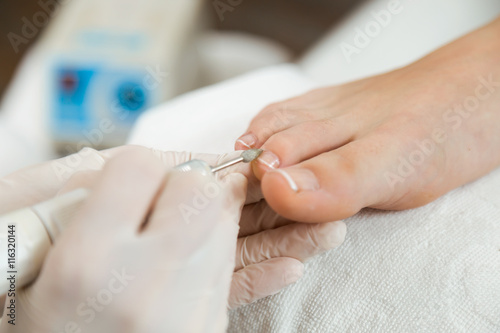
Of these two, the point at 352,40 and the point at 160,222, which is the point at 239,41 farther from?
the point at 160,222

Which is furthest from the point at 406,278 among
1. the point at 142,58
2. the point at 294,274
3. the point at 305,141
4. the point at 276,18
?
the point at 276,18

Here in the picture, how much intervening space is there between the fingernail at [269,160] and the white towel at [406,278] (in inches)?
5.4

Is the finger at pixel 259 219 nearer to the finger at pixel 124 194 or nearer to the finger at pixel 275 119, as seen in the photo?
the finger at pixel 275 119

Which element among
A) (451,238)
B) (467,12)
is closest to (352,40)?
(467,12)

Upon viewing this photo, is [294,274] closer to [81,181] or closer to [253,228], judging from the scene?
[253,228]

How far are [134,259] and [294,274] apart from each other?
24 centimetres

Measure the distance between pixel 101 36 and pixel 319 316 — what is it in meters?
1.07

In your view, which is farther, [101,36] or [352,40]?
[101,36]

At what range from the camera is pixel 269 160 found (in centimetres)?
68

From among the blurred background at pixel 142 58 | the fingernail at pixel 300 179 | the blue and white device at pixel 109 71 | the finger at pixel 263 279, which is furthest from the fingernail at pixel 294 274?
the blue and white device at pixel 109 71

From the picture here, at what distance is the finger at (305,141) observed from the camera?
2.27 feet

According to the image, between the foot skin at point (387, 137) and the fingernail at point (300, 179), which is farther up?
the fingernail at point (300, 179)

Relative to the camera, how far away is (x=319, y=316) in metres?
0.64

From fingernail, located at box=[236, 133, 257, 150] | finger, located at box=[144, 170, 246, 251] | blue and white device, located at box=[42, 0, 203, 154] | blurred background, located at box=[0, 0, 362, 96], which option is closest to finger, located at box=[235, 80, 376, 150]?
fingernail, located at box=[236, 133, 257, 150]
